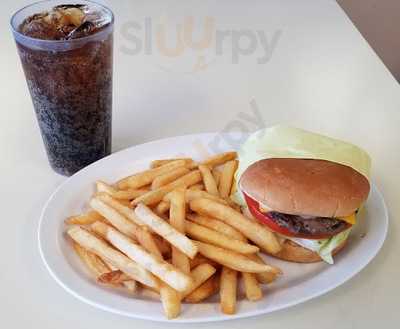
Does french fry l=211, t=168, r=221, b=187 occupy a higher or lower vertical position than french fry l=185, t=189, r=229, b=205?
lower

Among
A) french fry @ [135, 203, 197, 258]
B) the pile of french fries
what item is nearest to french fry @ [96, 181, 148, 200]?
the pile of french fries

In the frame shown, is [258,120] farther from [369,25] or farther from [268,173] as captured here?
[369,25]

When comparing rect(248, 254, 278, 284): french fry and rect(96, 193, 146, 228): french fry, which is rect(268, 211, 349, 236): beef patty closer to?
rect(248, 254, 278, 284): french fry

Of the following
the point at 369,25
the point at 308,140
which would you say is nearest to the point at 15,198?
the point at 308,140

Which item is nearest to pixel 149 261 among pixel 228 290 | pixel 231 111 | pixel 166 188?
pixel 228 290

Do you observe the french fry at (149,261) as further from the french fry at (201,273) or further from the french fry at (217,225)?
the french fry at (217,225)

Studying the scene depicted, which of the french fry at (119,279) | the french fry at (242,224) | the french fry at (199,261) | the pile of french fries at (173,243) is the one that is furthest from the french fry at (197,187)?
the french fry at (119,279)

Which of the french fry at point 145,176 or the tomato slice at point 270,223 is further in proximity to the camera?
the french fry at point 145,176
